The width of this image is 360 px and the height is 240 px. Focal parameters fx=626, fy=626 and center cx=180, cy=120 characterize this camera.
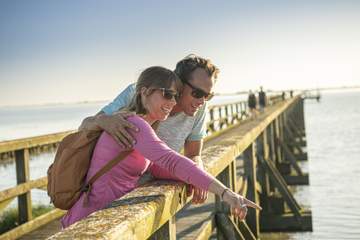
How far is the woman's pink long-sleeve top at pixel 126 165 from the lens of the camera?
8.70ft

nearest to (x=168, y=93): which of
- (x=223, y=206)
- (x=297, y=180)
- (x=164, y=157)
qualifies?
(x=164, y=157)

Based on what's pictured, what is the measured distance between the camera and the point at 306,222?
9828mm

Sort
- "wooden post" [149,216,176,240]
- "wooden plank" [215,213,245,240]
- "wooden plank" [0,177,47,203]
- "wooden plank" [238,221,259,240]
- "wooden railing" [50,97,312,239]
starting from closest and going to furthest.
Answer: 1. "wooden railing" [50,97,312,239]
2. "wooden post" [149,216,176,240]
3. "wooden plank" [215,213,245,240]
4. "wooden plank" [0,177,47,203]
5. "wooden plank" [238,221,259,240]

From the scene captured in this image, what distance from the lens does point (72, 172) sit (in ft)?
8.73

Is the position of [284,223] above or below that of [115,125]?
below

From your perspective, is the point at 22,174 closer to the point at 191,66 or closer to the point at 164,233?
the point at 191,66

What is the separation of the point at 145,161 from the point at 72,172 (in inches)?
13.5

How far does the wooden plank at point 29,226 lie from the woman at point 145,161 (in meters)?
2.58

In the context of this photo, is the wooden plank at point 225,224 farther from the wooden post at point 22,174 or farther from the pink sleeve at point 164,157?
the pink sleeve at point 164,157

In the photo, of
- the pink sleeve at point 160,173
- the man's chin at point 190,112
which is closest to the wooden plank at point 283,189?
the man's chin at point 190,112

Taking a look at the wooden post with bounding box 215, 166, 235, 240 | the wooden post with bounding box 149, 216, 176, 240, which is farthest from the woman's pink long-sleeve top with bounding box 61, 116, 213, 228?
the wooden post with bounding box 215, 166, 235, 240

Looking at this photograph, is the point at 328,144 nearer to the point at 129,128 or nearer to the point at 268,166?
the point at 268,166

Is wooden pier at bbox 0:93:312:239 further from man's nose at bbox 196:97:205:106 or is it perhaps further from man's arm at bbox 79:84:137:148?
man's nose at bbox 196:97:205:106

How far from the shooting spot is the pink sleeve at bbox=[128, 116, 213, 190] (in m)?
2.64
